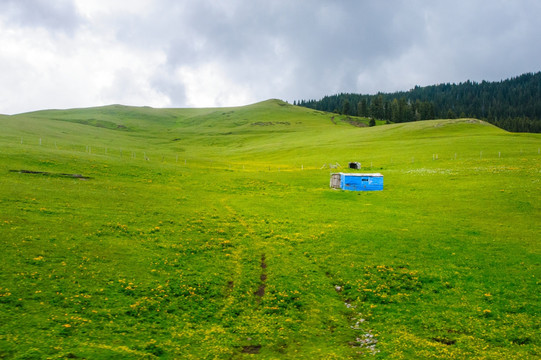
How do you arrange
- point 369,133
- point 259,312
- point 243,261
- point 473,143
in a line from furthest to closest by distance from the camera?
point 369,133 < point 473,143 < point 243,261 < point 259,312

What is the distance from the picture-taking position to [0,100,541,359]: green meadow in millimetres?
14117

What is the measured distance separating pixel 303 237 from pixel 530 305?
15887mm

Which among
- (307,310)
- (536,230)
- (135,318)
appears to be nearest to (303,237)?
(307,310)

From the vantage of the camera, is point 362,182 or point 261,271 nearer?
point 261,271

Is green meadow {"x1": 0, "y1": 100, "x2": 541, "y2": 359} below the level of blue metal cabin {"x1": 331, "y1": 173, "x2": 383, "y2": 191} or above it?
below

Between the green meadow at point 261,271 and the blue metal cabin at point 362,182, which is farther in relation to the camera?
the blue metal cabin at point 362,182

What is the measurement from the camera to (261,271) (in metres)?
21.9

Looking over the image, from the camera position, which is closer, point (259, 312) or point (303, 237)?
point (259, 312)

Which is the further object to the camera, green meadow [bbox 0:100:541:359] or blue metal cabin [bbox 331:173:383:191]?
blue metal cabin [bbox 331:173:383:191]

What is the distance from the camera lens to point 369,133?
427 ft

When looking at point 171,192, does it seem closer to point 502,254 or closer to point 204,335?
point 204,335

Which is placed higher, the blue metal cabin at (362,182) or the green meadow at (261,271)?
the blue metal cabin at (362,182)

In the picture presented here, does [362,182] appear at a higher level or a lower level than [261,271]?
higher

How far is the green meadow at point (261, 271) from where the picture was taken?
14117 mm
